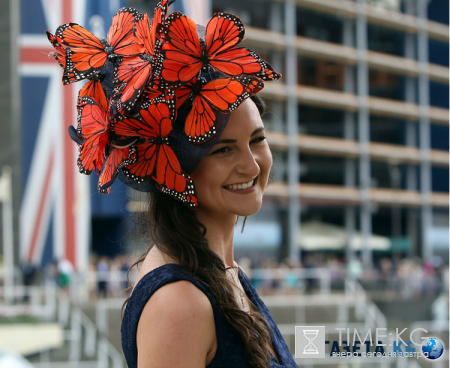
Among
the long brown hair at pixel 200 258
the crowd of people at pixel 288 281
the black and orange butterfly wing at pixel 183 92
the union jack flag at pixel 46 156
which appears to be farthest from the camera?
the union jack flag at pixel 46 156

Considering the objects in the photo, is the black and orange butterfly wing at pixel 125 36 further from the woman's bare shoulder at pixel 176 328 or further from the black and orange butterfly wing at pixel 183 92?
the woman's bare shoulder at pixel 176 328

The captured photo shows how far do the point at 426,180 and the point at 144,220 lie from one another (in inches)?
1479

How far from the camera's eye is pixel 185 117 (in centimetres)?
157

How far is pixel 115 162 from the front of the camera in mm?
1623

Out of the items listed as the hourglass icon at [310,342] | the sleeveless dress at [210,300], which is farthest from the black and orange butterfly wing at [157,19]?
the hourglass icon at [310,342]

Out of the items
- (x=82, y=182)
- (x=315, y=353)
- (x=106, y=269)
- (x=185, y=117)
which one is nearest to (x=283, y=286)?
(x=106, y=269)

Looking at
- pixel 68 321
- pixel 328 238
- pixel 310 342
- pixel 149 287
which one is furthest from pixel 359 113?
pixel 149 287

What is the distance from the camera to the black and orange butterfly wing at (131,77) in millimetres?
1486

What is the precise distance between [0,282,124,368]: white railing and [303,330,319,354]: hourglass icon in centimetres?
715

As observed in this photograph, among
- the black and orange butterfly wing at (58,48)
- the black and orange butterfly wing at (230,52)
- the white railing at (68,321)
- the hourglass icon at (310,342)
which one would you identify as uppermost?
the black and orange butterfly wing at (58,48)

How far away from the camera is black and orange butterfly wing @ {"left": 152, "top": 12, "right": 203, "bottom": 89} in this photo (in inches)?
58.8

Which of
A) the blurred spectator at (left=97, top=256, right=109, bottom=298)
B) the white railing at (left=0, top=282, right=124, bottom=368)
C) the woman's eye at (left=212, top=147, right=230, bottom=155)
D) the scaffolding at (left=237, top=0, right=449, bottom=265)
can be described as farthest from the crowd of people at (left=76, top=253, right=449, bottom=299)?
the scaffolding at (left=237, top=0, right=449, bottom=265)

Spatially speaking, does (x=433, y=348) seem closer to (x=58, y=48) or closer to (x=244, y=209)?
(x=244, y=209)

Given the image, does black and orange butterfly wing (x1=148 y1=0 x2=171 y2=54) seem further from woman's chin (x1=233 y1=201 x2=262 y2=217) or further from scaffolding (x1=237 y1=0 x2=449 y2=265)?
scaffolding (x1=237 y1=0 x2=449 y2=265)
